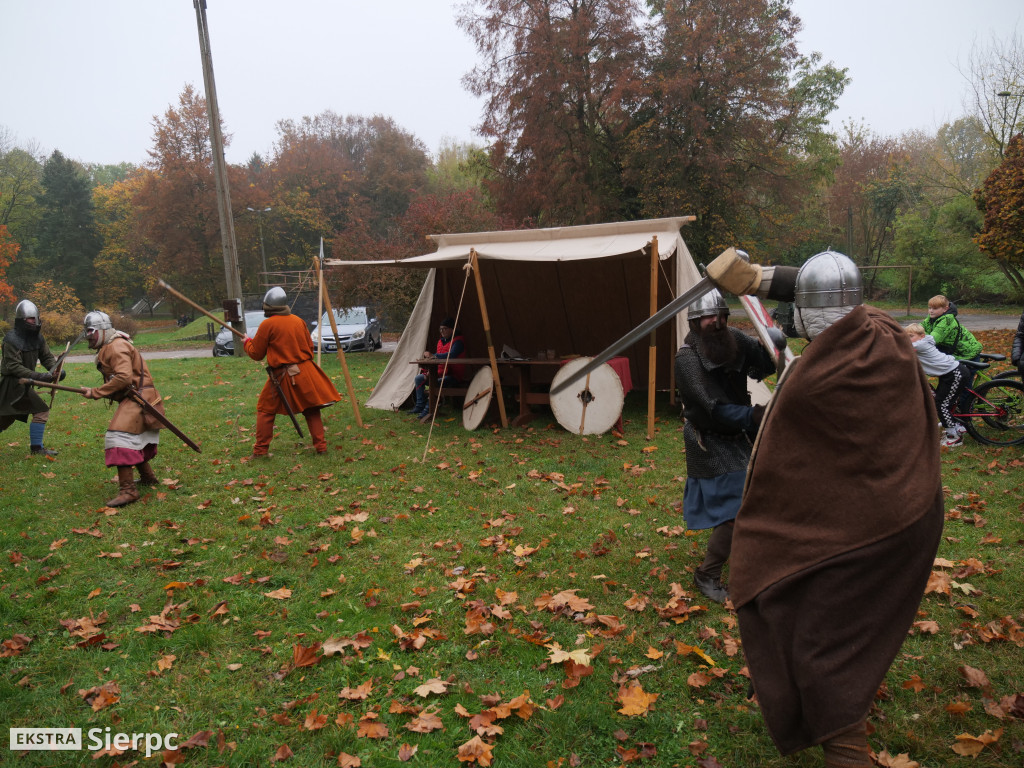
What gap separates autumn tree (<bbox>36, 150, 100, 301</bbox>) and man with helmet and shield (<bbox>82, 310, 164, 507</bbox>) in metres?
45.0

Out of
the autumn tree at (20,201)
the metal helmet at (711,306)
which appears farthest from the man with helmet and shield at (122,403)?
the autumn tree at (20,201)

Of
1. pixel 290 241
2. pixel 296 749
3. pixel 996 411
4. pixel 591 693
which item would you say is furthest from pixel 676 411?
pixel 290 241

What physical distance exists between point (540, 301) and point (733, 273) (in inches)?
311

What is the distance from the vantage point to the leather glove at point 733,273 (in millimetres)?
2277

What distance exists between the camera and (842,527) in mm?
1896

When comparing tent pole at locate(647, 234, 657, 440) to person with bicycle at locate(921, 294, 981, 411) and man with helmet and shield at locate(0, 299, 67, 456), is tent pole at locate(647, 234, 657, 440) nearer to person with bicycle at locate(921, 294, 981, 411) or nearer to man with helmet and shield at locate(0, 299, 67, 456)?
person with bicycle at locate(921, 294, 981, 411)

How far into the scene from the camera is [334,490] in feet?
20.0

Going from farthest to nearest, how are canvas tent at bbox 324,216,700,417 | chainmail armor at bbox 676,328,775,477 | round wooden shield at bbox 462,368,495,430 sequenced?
1. canvas tent at bbox 324,216,700,417
2. round wooden shield at bbox 462,368,495,430
3. chainmail armor at bbox 676,328,775,477

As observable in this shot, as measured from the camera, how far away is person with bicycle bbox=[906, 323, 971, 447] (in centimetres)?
664

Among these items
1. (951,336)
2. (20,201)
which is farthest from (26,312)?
(20,201)

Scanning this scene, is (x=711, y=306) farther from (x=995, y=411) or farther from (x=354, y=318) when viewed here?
(x=354, y=318)

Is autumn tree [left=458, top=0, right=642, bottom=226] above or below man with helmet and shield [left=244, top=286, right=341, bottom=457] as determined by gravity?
above

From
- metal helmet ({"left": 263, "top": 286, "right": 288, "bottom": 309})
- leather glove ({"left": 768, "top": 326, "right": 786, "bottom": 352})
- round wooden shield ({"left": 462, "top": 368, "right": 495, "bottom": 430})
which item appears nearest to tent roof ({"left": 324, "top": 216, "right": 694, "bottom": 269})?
metal helmet ({"left": 263, "top": 286, "right": 288, "bottom": 309})

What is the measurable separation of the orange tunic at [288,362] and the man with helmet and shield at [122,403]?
130 cm
